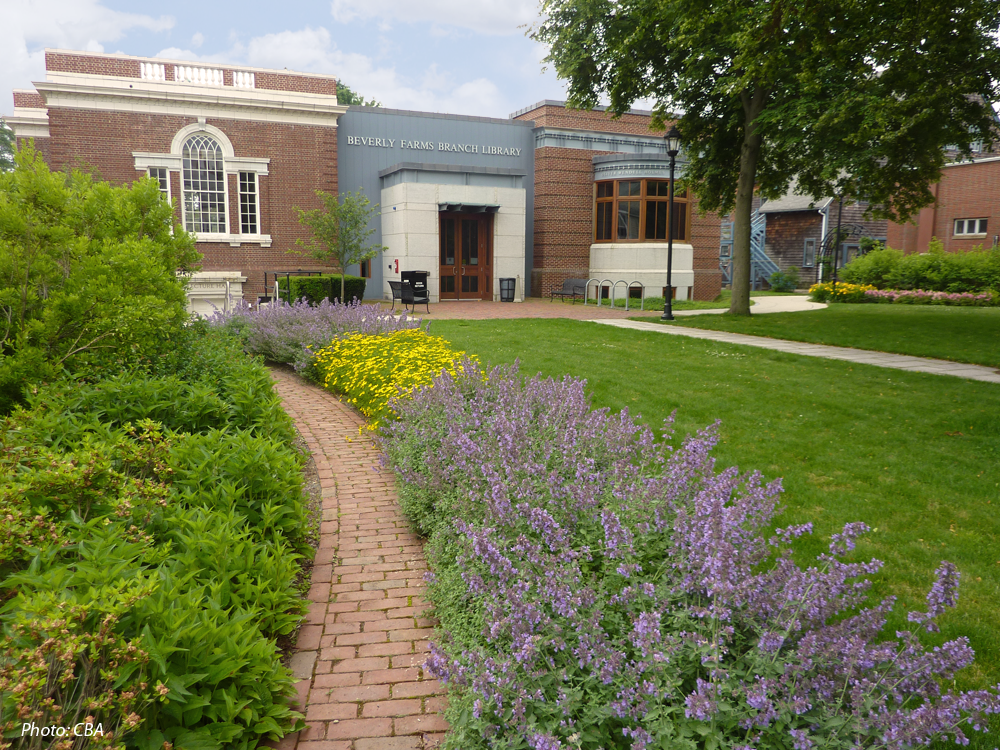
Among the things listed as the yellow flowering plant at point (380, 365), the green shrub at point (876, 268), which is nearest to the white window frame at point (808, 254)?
the green shrub at point (876, 268)

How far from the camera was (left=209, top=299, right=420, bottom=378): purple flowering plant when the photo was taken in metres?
9.72

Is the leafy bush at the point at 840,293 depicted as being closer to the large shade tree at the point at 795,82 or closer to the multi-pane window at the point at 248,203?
the large shade tree at the point at 795,82

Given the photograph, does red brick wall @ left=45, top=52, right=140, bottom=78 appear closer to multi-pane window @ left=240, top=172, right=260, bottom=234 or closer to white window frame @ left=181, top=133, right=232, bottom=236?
white window frame @ left=181, top=133, right=232, bottom=236

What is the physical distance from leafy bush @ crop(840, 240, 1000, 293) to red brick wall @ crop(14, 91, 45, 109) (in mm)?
32637

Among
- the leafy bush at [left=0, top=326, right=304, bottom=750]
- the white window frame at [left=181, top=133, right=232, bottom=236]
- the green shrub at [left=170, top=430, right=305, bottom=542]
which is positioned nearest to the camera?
the leafy bush at [left=0, top=326, right=304, bottom=750]

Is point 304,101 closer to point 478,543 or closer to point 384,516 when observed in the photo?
point 384,516

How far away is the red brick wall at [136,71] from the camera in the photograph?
781 inches

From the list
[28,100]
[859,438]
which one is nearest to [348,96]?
[28,100]

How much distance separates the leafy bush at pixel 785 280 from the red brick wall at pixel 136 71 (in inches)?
912

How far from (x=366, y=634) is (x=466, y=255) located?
70.7ft

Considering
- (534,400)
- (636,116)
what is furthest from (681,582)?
(636,116)

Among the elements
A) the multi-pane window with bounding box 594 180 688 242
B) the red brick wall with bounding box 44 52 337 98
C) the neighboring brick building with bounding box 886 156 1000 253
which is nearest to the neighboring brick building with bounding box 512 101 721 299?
the multi-pane window with bounding box 594 180 688 242

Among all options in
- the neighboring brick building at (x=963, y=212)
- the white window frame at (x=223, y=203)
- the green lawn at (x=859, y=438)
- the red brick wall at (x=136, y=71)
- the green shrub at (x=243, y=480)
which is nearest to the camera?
the green shrub at (x=243, y=480)

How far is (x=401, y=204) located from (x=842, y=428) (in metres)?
18.1
